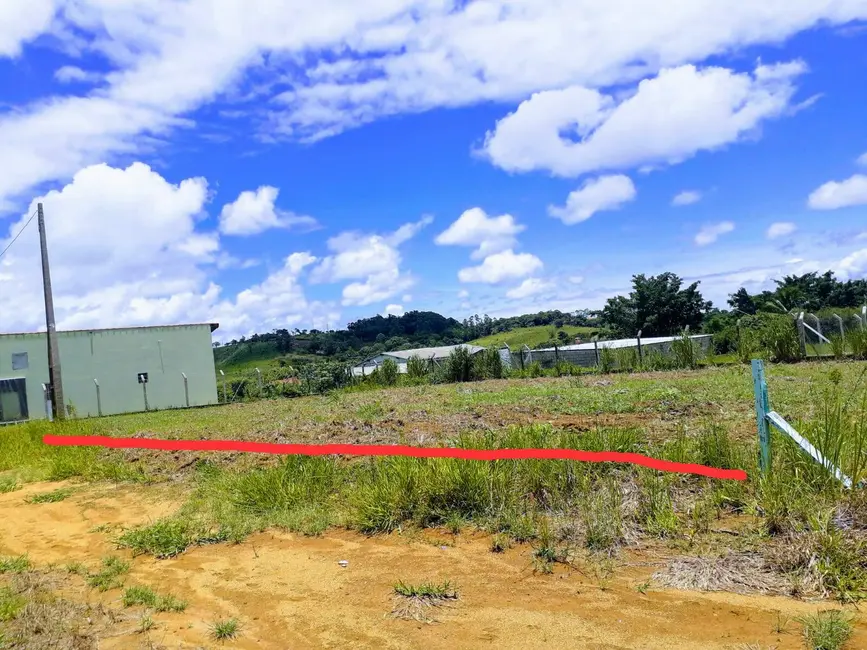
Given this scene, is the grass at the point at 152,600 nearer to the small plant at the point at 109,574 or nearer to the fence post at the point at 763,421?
the small plant at the point at 109,574

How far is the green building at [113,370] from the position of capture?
1066 inches

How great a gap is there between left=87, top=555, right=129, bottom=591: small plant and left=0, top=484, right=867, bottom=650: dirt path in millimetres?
86

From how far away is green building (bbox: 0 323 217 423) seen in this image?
27.1 m

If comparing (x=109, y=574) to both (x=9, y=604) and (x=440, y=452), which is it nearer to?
(x=9, y=604)

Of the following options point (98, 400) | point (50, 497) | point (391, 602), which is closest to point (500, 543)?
point (391, 602)

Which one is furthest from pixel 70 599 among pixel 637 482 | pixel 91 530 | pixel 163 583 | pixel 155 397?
pixel 155 397

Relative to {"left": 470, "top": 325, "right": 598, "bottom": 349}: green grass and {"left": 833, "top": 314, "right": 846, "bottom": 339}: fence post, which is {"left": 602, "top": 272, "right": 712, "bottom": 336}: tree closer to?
{"left": 470, "top": 325, "right": 598, "bottom": 349}: green grass

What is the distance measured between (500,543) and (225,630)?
85.1 inches

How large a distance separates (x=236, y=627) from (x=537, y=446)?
11.0 ft

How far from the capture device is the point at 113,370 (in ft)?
96.0

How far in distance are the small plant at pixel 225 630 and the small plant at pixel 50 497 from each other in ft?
17.5

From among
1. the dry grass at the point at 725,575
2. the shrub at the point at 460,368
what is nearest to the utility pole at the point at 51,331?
the shrub at the point at 460,368

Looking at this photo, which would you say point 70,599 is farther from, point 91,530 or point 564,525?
point 564,525

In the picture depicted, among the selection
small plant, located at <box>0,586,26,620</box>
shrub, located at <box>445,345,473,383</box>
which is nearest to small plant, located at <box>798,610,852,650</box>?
small plant, located at <box>0,586,26,620</box>
